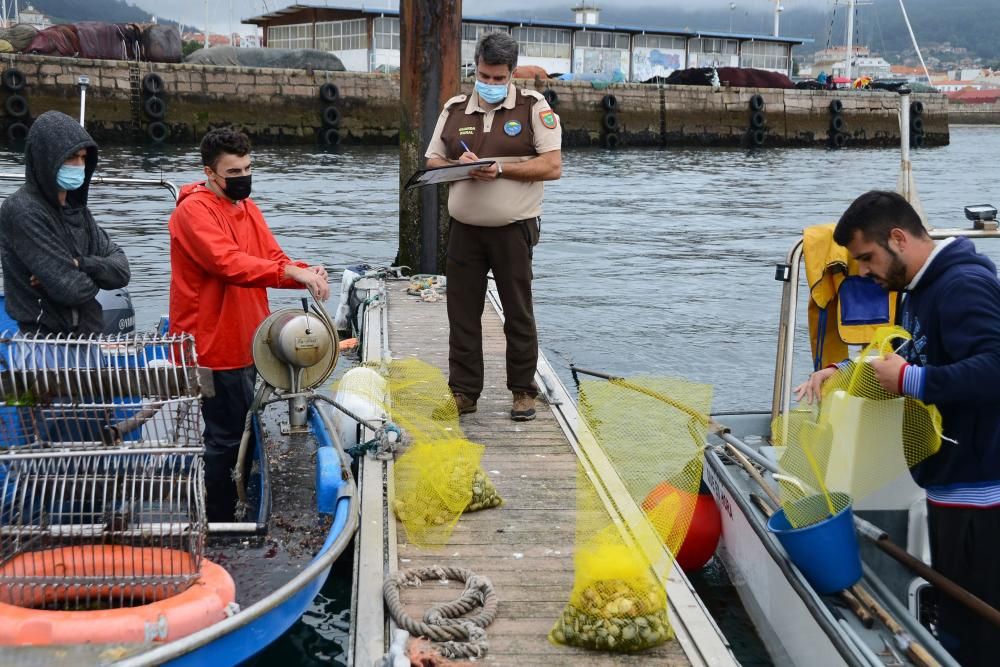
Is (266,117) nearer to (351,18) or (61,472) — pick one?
(351,18)

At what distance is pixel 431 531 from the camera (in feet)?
15.7

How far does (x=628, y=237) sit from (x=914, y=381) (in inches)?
646

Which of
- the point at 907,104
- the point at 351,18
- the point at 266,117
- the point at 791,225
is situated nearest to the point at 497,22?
the point at 351,18

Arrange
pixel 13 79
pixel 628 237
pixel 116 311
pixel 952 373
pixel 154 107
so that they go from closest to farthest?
pixel 952 373
pixel 116 311
pixel 628 237
pixel 13 79
pixel 154 107

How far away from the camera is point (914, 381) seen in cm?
353

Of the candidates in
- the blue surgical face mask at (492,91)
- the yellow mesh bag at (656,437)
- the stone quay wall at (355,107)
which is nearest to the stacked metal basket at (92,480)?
the yellow mesh bag at (656,437)

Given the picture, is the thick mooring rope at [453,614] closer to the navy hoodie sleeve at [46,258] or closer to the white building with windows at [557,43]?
the navy hoodie sleeve at [46,258]

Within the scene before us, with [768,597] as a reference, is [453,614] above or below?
above

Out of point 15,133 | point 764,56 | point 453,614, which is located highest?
point 764,56

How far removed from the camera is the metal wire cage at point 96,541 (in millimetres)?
3756

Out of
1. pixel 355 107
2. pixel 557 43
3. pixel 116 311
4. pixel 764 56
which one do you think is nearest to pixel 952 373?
pixel 116 311

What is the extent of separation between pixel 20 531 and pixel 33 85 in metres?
30.8

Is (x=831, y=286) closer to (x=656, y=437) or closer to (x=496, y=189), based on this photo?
(x=656, y=437)

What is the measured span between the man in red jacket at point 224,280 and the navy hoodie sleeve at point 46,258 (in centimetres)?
42
